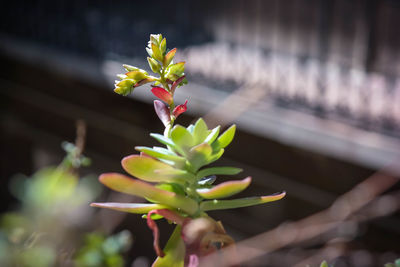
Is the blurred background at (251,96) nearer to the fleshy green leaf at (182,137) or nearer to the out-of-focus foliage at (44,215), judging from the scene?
the out-of-focus foliage at (44,215)

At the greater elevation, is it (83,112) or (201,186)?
(201,186)

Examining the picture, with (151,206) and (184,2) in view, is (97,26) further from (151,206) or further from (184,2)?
(151,206)

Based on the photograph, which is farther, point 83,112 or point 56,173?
point 83,112

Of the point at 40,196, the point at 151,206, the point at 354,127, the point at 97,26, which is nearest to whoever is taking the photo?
the point at 151,206

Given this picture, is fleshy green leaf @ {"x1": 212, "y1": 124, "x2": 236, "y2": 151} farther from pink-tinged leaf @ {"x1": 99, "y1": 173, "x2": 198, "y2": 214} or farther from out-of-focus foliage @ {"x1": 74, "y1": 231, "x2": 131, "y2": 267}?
out-of-focus foliage @ {"x1": 74, "y1": 231, "x2": 131, "y2": 267}

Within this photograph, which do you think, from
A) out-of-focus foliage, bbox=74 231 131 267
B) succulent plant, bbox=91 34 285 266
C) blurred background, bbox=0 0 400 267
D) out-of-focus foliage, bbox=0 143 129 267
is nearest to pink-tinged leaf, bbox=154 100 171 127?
succulent plant, bbox=91 34 285 266

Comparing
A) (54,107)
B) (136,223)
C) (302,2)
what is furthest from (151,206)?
(54,107)

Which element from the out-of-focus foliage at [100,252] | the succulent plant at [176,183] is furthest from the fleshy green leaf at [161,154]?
the out-of-focus foliage at [100,252]
